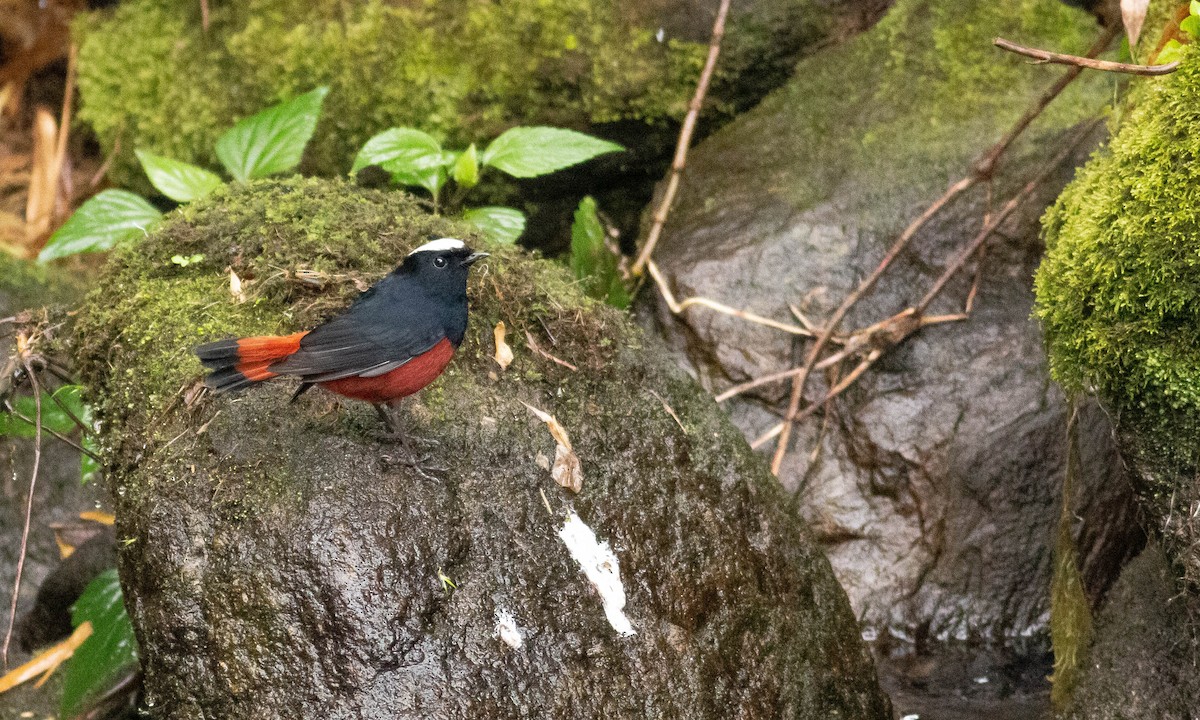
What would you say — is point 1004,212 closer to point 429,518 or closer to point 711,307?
point 711,307

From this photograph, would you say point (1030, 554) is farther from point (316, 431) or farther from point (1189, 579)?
point (316, 431)

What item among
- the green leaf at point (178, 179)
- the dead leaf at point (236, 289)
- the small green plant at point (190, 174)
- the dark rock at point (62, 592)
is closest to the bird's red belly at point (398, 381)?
the dead leaf at point (236, 289)

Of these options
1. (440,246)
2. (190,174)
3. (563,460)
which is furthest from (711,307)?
(190,174)

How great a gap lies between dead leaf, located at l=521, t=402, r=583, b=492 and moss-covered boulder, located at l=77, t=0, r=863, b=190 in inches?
115

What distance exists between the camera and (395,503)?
109 inches

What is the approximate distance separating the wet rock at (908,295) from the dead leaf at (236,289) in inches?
93.4

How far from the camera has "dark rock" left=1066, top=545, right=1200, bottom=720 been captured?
9.50 ft

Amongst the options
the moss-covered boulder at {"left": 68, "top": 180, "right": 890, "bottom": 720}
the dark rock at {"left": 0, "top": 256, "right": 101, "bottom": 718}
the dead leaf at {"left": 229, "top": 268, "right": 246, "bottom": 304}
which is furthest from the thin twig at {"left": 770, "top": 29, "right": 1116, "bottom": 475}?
the dark rock at {"left": 0, "top": 256, "right": 101, "bottom": 718}

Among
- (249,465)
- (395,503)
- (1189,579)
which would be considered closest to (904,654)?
(1189,579)

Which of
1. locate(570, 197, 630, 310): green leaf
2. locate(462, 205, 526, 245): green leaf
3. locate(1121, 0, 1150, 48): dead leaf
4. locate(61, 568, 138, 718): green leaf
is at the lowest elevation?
locate(61, 568, 138, 718): green leaf

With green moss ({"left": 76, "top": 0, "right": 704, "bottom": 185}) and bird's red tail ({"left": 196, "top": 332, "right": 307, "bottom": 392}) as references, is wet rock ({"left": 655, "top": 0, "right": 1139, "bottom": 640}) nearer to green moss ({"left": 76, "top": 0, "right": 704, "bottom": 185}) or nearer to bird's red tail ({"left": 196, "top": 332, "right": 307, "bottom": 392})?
green moss ({"left": 76, "top": 0, "right": 704, "bottom": 185})

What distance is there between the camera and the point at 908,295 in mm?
4883

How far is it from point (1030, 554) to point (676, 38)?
314 centimetres

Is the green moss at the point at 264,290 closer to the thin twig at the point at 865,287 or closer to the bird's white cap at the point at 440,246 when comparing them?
the bird's white cap at the point at 440,246
